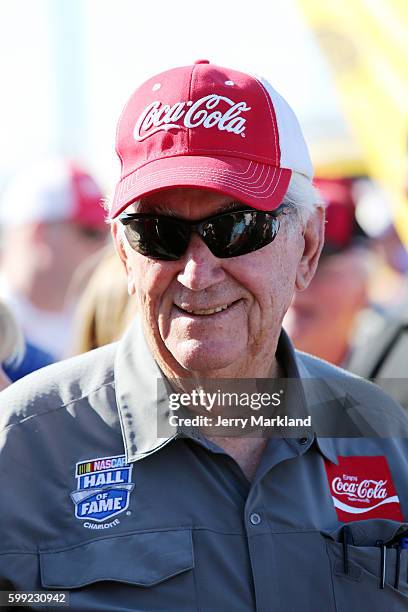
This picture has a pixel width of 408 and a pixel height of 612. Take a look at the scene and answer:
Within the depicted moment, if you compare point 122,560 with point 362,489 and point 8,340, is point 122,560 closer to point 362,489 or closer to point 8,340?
point 362,489

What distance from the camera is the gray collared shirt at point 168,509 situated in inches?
86.2

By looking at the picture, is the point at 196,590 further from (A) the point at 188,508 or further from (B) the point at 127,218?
(B) the point at 127,218

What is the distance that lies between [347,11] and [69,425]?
4.06 metres

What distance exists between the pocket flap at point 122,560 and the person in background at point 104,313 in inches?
67.2

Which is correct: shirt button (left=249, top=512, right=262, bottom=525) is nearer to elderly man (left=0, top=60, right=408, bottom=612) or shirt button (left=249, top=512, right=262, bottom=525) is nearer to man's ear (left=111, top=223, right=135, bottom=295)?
elderly man (left=0, top=60, right=408, bottom=612)

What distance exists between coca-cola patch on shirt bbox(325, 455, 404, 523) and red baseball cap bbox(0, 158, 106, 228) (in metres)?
3.43

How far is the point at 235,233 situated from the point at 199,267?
110mm

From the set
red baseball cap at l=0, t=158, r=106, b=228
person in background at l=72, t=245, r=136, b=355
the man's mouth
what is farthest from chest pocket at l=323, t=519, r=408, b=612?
red baseball cap at l=0, t=158, r=106, b=228

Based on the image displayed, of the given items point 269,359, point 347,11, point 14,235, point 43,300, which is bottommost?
point 269,359

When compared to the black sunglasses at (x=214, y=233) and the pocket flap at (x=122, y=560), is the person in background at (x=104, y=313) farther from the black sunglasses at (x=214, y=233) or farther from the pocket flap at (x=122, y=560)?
the pocket flap at (x=122, y=560)

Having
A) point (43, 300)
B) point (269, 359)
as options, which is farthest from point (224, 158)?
point (43, 300)

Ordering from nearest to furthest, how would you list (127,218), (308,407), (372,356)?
1. (127,218)
2. (308,407)
3. (372,356)

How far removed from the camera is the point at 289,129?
96.1 inches

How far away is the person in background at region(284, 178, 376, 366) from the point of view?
15.3 feet
